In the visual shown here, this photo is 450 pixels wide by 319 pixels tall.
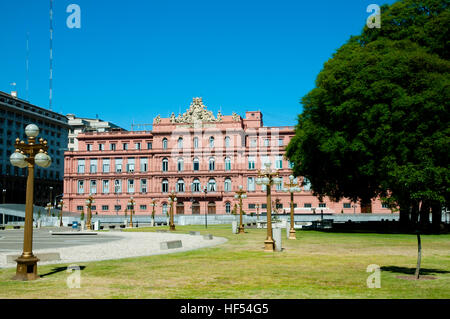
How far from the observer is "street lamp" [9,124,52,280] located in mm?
12266

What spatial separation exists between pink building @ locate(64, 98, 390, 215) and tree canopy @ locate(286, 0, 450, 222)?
1719 inches

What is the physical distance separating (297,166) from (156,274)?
98.7 feet

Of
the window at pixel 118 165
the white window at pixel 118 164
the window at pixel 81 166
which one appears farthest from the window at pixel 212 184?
the window at pixel 81 166

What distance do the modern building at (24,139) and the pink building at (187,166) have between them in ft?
48.6

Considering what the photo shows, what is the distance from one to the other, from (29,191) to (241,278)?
6460 mm

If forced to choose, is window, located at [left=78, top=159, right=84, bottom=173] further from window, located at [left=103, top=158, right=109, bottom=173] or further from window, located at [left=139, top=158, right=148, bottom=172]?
window, located at [left=139, top=158, right=148, bottom=172]

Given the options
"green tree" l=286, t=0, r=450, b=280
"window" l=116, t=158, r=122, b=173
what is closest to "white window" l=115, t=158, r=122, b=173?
"window" l=116, t=158, r=122, b=173

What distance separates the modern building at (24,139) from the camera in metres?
100

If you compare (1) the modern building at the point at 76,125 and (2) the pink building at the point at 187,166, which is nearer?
(2) the pink building at the point at 187,166

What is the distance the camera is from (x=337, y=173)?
38750 millimetres

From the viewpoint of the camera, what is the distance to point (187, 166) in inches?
3509

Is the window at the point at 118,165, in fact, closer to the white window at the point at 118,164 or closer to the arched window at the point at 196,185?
the white window at the point at 118,164
